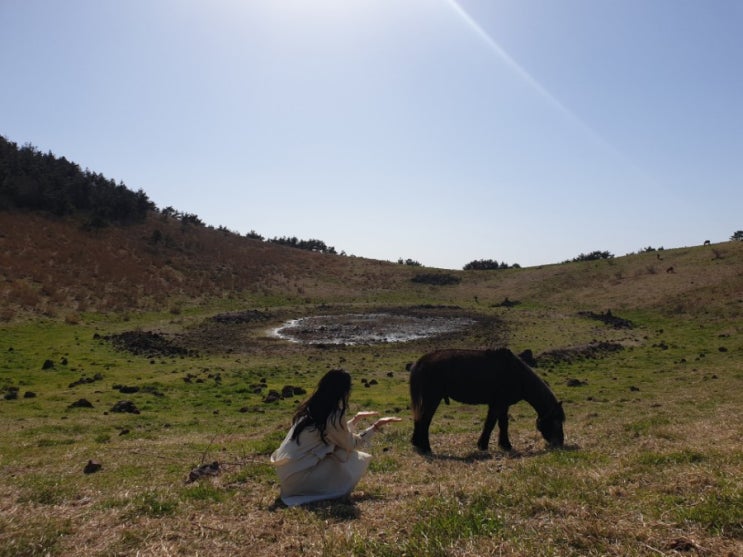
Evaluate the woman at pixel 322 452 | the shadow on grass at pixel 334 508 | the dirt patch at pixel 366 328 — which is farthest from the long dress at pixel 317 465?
the dirt patch at pixel 366 328

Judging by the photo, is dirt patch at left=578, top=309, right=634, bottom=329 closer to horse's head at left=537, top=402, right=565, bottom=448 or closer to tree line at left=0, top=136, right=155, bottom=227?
horse's head at left=537, top=402, right=565, bottom=448

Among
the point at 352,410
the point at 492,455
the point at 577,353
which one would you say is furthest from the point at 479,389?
the point at 577,353

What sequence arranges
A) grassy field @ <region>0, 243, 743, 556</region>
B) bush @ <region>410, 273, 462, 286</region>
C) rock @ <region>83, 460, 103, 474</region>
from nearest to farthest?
grassy field @ <region>0, 243, 743, 556</region> < rock @ <region>83, 460, 103, 474</region> < bush @ <region>410, 273, 462, 286</region>

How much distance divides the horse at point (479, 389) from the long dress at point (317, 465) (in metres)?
3.99

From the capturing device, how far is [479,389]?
39.5ft

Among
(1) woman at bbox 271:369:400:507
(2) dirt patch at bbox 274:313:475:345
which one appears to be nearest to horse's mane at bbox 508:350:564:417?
(1) woman at bbox 271:369:400:507

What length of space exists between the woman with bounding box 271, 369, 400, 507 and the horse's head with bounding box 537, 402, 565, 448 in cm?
584

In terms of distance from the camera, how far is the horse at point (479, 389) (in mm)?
11922

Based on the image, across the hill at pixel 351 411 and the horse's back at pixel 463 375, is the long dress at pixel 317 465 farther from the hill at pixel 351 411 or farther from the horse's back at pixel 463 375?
the horse's back at pixel 463 375

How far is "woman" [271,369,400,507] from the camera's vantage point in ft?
26.0

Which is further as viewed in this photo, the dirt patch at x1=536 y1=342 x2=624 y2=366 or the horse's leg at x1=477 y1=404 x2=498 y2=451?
the dirt patch at x1=536 y1=342 x2=624 y2=366

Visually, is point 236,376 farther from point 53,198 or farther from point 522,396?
point 53,198

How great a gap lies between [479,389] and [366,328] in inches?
1021

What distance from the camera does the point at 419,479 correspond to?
9000mm
